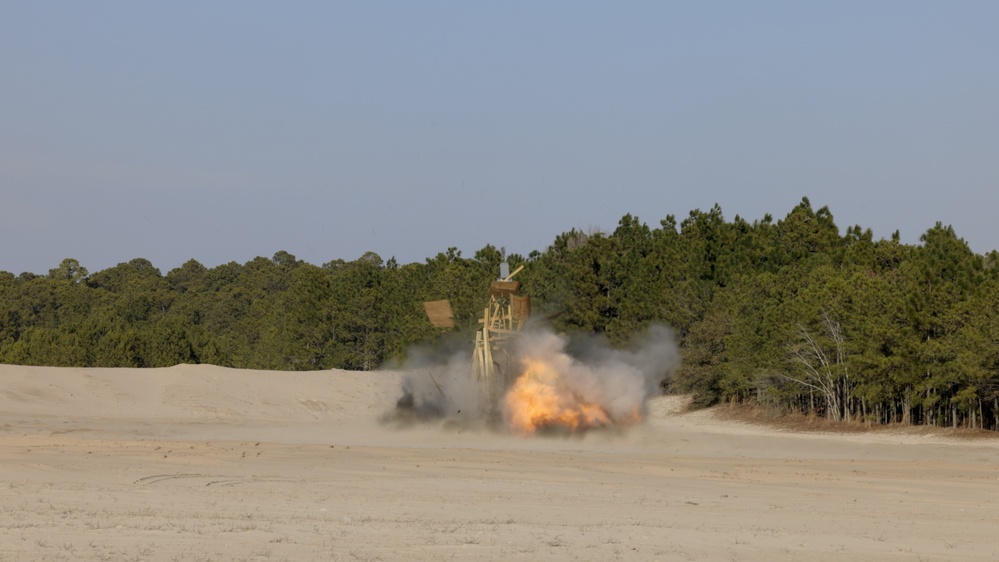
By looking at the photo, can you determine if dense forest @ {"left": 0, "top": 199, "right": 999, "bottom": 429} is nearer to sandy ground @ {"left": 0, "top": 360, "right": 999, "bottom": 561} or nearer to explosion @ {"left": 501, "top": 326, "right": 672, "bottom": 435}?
sandy ground @ {"left": 0, "top": 360, "right": 999, "bottom": 561}

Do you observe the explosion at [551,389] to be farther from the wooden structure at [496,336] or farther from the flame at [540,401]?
the wooden structure at [496,336]

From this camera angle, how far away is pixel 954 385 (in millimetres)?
47156

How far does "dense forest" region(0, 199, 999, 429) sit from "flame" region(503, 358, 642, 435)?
13.8m

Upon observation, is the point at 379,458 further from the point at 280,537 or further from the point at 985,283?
the point at 985,283

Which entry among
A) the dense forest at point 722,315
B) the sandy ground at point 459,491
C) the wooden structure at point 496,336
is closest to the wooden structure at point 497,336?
the wooden structure at point 496,336

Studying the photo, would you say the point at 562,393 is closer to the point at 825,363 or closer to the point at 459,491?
the point at 825,363

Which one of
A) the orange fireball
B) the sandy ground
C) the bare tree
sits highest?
the bare tree

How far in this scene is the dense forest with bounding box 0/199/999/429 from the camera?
46.7m

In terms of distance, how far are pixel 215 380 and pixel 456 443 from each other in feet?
73.2

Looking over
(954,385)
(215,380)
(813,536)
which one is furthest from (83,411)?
(813,536)

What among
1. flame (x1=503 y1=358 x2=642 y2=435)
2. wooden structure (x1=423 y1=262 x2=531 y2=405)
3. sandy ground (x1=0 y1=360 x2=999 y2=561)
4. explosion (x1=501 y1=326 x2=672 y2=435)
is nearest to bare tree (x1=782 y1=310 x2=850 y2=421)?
sandy ground (x1=0 y1=360 x2=999 y2=561)

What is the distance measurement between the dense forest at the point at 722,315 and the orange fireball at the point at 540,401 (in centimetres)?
1379

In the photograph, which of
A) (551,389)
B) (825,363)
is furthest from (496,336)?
(825,363)

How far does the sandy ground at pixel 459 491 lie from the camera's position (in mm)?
16625
